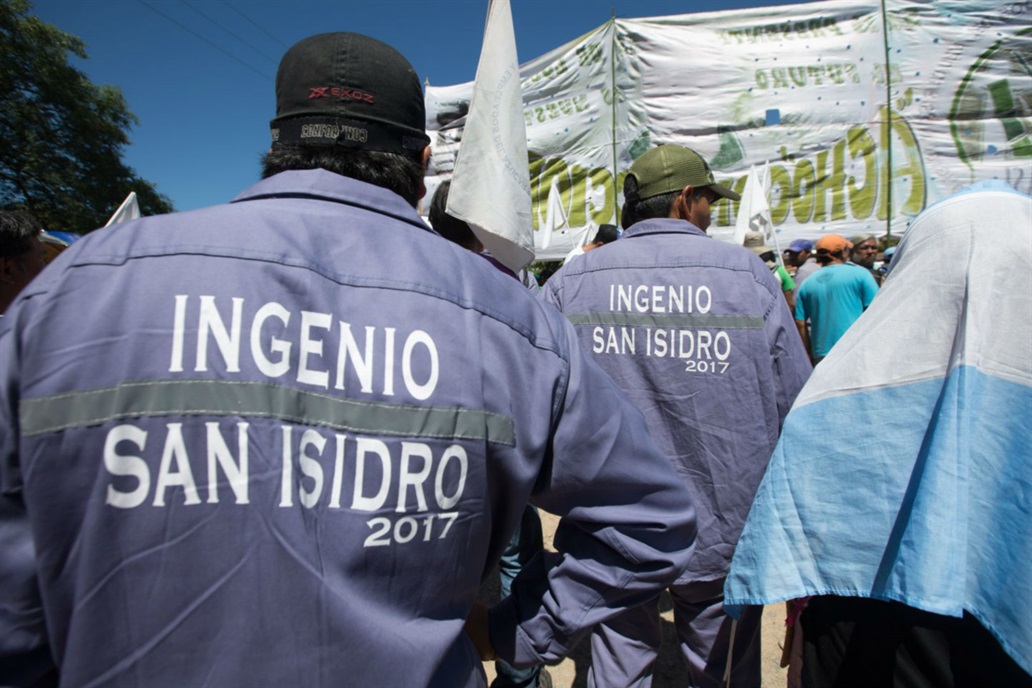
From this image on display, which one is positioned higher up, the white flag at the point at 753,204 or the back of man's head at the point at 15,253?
the white flag at the point at 753,204

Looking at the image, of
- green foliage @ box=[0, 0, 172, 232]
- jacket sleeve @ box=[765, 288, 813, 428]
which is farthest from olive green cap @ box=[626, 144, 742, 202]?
green foliage @ box=[0, 0, 172, 232]

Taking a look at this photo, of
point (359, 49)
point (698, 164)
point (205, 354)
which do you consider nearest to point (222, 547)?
point (205, 354)

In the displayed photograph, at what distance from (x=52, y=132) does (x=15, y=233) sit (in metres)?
21.7

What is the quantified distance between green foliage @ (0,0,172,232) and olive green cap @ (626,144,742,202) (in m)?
21.4

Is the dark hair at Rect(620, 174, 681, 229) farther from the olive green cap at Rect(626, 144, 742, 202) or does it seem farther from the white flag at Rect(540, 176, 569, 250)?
the white flag at Rect(540, 176, 569, 250)

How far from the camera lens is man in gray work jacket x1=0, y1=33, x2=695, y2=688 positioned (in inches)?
27.5

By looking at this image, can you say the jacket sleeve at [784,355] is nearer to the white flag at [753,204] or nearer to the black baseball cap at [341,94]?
the black baseball cap at [341,94]

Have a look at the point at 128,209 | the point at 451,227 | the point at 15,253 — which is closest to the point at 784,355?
the point at 451,227

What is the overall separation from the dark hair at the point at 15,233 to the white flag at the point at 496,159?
2.28 meters

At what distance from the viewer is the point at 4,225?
105 inches

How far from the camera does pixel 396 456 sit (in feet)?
2.64

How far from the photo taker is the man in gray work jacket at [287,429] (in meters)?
0.70

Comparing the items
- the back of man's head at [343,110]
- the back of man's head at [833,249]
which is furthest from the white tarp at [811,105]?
the back of man's head at [343,110]

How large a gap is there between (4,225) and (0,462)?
2729 mm
